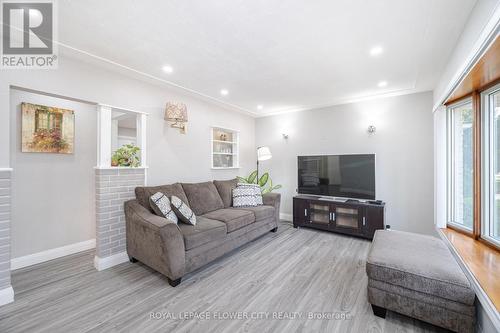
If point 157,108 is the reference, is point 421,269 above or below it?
below

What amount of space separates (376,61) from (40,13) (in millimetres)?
3461

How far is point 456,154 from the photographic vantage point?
109 inches

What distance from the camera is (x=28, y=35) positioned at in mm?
2086

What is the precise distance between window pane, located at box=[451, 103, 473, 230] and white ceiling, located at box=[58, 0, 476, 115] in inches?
27.4

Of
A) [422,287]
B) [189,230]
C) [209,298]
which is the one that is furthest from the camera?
[189,230]

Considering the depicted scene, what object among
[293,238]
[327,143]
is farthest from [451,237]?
[327,143]

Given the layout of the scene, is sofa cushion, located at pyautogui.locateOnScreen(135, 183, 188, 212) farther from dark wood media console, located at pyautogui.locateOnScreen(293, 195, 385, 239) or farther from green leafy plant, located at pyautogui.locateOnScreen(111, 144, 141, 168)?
dark wood media console, located at pyautogui.locateOnScreen(293, 195, 385, 239)

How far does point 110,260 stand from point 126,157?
1341mm

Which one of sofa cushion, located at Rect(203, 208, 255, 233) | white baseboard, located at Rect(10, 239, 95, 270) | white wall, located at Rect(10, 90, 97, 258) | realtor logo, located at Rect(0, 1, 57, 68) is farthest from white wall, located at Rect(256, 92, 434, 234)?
white baseboard, located at Rect(10, 239, 95, 270)

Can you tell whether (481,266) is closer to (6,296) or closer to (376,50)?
(376,50)

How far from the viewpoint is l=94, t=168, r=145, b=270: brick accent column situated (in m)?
2.63

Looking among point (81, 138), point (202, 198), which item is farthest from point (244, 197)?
point (81, 138)

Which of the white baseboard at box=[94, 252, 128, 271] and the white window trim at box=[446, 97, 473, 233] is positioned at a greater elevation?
the white window trim at box=[446, 97, 473, 233]

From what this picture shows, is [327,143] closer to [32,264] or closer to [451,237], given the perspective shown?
[451,237]
